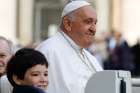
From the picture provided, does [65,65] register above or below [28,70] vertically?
above

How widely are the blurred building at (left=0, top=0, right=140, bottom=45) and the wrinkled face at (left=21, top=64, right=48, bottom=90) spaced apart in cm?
2135

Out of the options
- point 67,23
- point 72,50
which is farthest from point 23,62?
point 67,23

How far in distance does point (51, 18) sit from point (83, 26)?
22.9 metres

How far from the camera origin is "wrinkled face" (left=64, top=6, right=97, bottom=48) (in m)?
6.09

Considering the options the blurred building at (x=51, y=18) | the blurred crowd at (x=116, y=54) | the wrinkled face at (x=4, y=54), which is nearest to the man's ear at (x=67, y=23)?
the wrinkled face at (x=4, y=54)

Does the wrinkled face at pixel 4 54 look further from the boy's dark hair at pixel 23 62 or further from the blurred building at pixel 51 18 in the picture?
the blurred building at pixel 51 18

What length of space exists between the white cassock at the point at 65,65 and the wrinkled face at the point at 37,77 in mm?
843

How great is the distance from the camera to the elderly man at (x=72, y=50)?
5.86 meters

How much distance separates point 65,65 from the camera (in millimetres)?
Result: 5949

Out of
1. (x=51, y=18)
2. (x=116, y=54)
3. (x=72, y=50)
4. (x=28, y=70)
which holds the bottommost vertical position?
(x=28, y=70)

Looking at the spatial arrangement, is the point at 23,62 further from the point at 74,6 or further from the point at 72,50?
the point at 74,6

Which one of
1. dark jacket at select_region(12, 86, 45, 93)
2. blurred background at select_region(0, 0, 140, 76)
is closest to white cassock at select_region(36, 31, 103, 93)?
dark jacket at select_region(12, 86, 45, 93)

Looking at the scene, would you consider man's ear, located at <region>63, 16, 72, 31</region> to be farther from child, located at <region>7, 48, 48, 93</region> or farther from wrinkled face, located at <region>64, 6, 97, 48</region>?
child, located at <region>7, 48, 48, 93</region>

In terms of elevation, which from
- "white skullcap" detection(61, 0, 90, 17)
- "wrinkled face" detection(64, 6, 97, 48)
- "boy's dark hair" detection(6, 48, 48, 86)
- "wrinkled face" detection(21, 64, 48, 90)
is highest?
"white skullcap" detection(61, 0, 90, 17)
